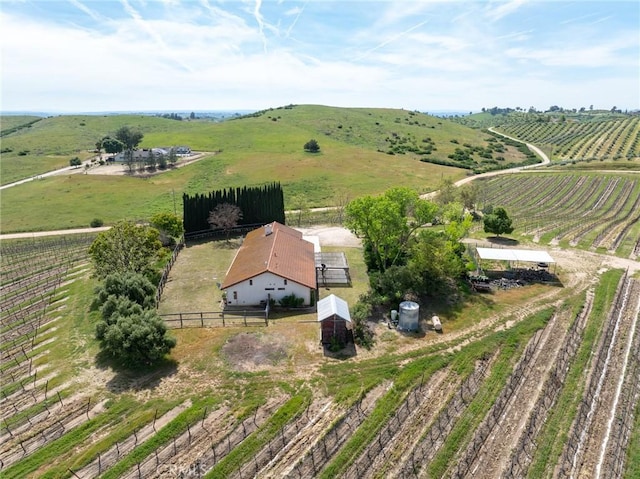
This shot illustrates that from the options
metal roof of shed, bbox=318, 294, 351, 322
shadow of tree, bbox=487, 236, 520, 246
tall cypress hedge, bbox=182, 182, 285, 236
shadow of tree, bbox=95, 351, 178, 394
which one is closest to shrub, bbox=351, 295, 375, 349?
metal roof of shed, bbox=318, 294, 351, 322

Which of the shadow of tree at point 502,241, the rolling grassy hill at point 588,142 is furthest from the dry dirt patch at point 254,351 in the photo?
the rolling grassy hill at point 588,142

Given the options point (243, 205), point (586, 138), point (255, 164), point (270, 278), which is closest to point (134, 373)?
point (270, 278)

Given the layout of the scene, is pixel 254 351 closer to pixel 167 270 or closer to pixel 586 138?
pixel 167 270

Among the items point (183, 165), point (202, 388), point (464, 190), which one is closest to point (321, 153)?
point (183, 165)

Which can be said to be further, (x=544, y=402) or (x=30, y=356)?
(x=30, y=356)

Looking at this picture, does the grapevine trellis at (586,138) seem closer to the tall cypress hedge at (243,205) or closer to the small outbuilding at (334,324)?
the tall cypress hedge at (243,205)

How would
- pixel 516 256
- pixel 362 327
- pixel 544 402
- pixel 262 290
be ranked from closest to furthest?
pixel 544 402
pixel 362 327
pixel 262 290
pixel 516 256

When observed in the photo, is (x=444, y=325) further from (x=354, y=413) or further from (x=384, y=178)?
(x=384, y=178)
